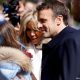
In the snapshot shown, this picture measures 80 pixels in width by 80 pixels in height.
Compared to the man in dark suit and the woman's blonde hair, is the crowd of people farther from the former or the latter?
the woman's blonde hair

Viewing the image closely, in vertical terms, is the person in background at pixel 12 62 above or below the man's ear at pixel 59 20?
below

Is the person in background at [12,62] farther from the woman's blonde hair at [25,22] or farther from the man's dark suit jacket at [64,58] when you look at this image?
the woman's blonde hair at [25,22]

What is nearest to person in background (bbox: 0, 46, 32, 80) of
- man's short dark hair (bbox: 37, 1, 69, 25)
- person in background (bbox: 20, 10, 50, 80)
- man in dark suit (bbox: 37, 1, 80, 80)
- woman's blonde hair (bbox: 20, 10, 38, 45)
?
man in dark suit (bbox: 37, 1, 80, 80)

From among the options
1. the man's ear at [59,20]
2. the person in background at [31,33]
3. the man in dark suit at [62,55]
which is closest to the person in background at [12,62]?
the man in dark suit at [62,55]

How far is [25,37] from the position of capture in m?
5.72

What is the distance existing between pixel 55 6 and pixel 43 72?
2.81 ft

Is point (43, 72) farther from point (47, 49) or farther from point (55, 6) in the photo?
point (55, 6)

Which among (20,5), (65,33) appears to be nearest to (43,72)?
(65,33)

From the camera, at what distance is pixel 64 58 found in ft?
12.7

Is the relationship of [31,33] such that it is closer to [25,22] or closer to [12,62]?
[25,22]

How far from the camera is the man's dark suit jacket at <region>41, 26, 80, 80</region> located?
383 centimetres

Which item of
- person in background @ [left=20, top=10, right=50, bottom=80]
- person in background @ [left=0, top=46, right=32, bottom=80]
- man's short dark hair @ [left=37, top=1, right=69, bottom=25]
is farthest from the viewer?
person in background @ [left=20, top=10, right=50, bottom=80]

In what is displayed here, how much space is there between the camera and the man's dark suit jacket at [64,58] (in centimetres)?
383

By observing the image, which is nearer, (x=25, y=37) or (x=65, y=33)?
(x=65, y=33)
